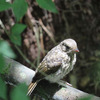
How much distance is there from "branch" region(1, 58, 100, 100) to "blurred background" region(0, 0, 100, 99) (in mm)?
1409

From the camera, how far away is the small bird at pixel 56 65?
2.45 m

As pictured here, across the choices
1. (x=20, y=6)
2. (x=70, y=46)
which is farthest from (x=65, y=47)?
(x=20, y=6)

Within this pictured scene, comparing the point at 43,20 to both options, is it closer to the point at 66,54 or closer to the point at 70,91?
the point at 66,54

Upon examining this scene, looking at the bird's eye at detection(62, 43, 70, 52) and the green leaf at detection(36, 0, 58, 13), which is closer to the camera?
the green leaf at detection(36, 0, 58, 13)

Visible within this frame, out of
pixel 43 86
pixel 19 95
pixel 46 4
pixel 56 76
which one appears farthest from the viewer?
pixel 56 76

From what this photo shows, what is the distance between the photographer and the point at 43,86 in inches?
95.2

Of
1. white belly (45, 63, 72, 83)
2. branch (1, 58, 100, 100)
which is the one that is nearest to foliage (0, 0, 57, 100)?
branch (1, 58, 100, 100)

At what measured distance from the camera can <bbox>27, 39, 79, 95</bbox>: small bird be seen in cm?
245

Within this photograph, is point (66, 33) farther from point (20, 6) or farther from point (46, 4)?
point (46, 4)

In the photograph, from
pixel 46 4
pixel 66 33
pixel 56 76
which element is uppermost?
pixel 46 4

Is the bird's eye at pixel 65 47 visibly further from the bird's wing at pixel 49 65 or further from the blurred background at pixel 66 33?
the blurred background at pixel 66 33

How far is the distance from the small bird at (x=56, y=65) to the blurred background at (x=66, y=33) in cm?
113

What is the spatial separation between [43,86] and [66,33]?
7.26ft

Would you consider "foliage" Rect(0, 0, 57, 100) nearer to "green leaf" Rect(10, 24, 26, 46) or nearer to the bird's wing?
"green leaf" Rect(10, 24, 26, 46)
